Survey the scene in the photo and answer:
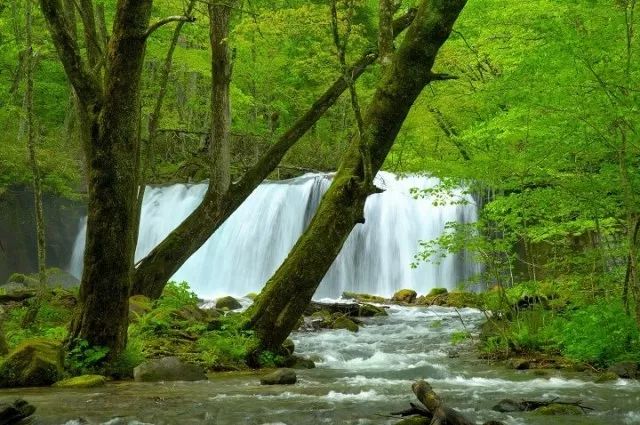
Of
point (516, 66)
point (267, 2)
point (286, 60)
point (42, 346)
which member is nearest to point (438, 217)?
point (286, 60)

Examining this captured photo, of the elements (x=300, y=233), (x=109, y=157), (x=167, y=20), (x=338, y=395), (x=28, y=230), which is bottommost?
(x=338, y=395)

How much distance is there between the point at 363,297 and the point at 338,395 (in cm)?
1155

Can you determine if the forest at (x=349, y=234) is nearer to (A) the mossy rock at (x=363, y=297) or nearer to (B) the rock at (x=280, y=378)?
(B) the rock at (x=280, y=378)

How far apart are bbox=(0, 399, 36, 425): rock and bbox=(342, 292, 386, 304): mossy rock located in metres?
12.8

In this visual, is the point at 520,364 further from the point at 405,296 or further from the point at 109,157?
the point at 405,296

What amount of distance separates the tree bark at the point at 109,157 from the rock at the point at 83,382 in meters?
0.36

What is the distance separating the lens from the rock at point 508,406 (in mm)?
5286

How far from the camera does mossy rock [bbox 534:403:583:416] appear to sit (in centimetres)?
515

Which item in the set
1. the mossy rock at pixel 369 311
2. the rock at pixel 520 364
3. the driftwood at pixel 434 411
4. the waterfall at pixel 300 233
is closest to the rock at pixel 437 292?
the waterfall at pixel 300 233

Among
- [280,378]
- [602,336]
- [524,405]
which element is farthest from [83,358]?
[602,336]

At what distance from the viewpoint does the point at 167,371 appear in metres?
6.76

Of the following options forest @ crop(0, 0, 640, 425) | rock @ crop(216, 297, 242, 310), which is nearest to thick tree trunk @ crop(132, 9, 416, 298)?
forest @ crop(0, 0, 640, 425)

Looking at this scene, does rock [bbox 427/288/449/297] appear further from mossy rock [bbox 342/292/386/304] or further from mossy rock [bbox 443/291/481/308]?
mossy rock [bbox 342/292/386/304]

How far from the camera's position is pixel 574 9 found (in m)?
6.81
